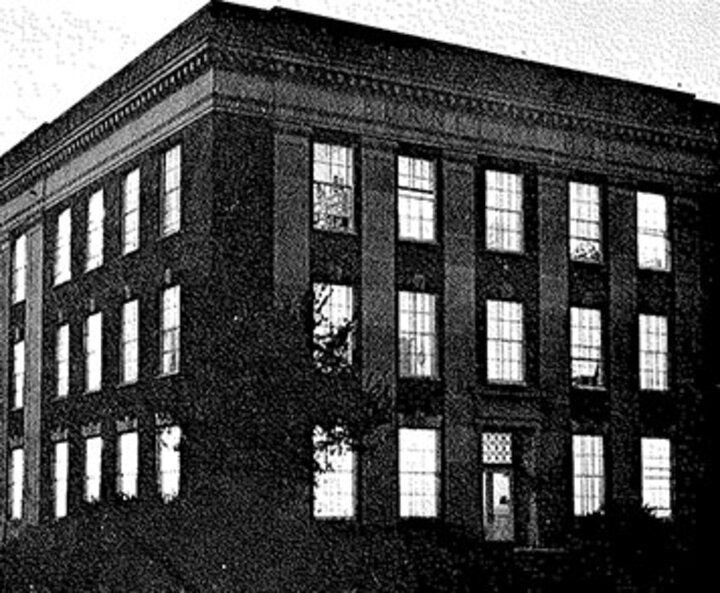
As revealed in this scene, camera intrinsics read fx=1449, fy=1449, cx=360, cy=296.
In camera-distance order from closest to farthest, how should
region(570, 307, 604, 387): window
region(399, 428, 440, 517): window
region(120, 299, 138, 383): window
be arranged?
region(399, 428, 440, 517): window
region(120, 299, 138, 383): window
region(570, 307, 604, 387): window

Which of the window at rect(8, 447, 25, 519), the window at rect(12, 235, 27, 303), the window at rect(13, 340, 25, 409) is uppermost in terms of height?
the window at rect(12, 235, 27, 303)

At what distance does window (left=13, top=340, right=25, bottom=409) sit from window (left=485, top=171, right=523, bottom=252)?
16.1 metres

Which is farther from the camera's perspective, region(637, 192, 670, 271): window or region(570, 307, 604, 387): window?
region(637, 192, 670, 271): window

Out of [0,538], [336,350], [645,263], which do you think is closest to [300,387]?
[336,350]

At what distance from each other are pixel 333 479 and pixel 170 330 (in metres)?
5.33

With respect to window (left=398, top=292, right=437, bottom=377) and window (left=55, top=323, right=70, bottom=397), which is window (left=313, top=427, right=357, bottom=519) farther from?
window (left=55, top=323, right=70, bottom=397)

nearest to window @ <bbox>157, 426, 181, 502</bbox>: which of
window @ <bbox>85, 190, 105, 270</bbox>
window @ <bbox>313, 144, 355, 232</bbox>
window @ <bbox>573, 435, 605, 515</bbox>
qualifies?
window @ <bbox>313, 144, 355, 232</bbox>

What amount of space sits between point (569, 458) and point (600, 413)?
158cm

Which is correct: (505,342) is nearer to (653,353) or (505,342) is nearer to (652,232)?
(653,353)

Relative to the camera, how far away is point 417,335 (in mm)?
34438

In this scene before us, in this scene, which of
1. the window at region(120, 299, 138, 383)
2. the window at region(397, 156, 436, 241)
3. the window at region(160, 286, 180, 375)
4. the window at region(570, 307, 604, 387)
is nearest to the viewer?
the window at region(160, 286, 180, 375)

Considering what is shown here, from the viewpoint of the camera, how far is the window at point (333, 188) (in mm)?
33250

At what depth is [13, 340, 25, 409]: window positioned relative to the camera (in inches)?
1736

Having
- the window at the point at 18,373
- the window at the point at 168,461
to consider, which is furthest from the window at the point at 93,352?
the window at the point at 18,373
